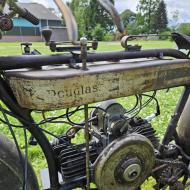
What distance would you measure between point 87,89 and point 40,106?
9.4 inches

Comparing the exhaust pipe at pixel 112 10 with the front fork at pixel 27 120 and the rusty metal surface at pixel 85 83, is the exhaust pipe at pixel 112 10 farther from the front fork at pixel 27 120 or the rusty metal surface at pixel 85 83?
the front fork at pixel 27 120

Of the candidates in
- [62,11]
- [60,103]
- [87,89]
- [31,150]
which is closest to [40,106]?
[60,103]

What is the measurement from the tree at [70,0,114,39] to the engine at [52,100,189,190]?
0.70 meters

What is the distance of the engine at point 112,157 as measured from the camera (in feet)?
6.18

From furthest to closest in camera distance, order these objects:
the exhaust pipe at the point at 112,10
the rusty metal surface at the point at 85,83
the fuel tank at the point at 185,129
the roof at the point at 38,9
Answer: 1. the fuel tank at the point at 185,129
2. the roof at the point at 38,9
3. the exhaust pipe at the point at 112,10
4. the rusty metal surface at the point at 85,83

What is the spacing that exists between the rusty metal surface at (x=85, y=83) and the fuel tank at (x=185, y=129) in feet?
2.11

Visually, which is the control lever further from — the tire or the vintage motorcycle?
the tire

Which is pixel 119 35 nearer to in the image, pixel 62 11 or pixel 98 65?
pixel 98 65

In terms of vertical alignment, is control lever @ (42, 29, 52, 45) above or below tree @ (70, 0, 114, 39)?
below

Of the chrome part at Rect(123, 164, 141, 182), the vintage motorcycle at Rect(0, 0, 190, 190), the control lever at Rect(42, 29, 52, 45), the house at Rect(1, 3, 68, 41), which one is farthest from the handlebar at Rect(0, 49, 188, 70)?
the chrome part at Rect(123, 164, 141, 182)

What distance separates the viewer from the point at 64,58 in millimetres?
1645

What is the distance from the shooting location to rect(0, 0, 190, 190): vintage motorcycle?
59.1 inches

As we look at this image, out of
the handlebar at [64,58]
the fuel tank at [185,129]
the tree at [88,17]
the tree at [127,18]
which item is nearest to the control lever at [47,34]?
the handlebar at [64,58]

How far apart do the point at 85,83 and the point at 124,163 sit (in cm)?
65
